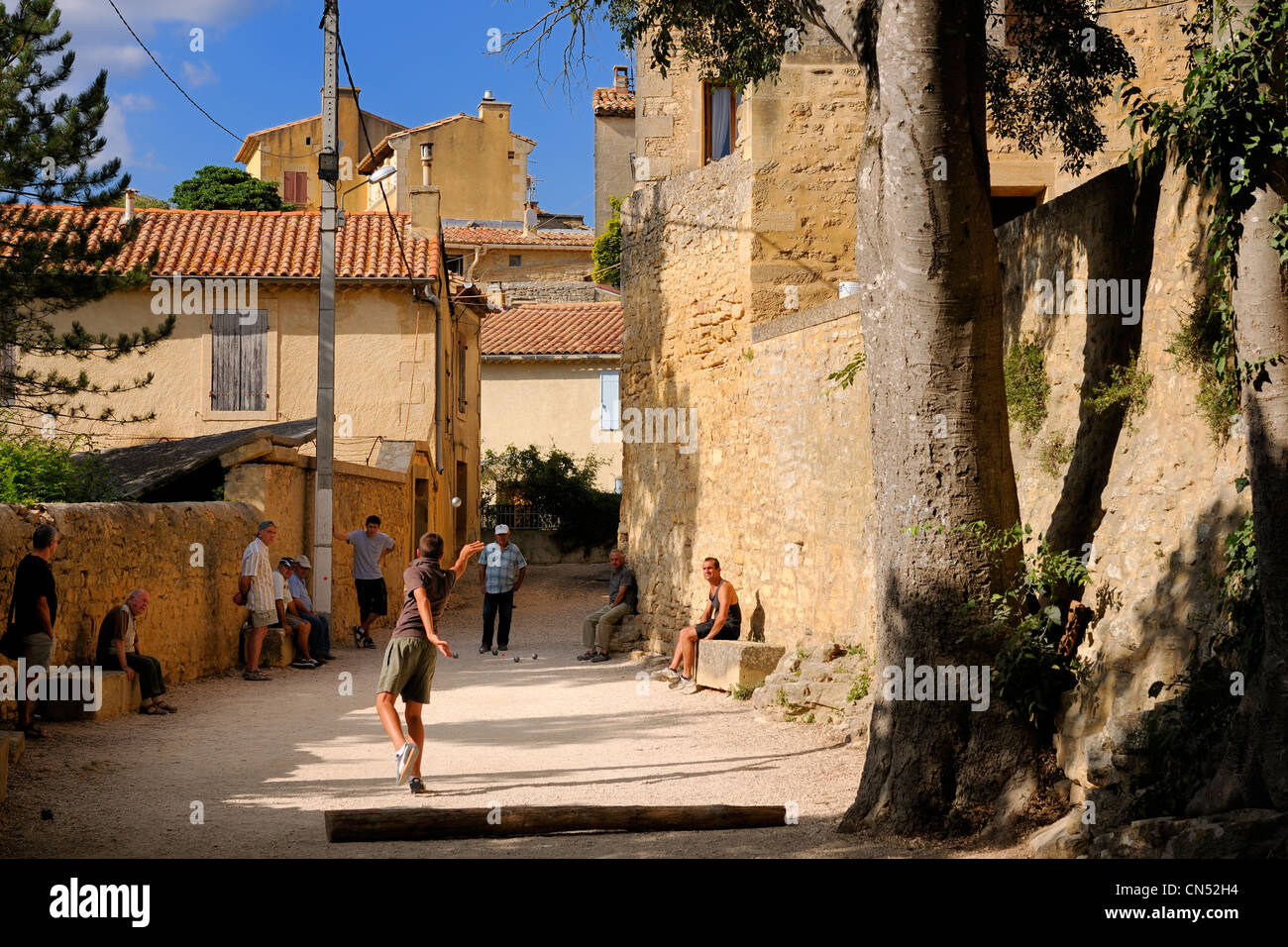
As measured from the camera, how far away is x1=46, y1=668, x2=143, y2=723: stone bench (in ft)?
32.8

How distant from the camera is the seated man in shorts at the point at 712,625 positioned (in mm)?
13680

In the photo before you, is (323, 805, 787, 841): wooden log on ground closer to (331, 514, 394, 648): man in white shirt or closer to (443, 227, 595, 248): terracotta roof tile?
(331, 514, 394, 648): man in white shirt

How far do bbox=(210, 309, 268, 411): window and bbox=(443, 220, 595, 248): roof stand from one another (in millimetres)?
19391

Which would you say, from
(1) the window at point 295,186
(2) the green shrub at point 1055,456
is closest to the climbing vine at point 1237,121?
(2) the green shrub at point 1055,456

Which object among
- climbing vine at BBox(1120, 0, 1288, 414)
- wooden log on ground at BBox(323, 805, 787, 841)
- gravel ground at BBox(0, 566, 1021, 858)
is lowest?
gravel ground at BBox(0, 566, 1021, 858)

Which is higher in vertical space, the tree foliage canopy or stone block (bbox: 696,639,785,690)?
the tree foliage canopy

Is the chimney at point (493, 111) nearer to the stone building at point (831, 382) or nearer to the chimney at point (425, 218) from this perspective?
the chimney at point (425, 218)

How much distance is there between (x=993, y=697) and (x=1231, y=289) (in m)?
2.46

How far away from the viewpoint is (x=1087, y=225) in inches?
314

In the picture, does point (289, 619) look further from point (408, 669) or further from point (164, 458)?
point (408, 669)

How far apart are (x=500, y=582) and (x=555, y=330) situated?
757 inches

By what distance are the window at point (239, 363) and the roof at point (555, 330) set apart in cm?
1109

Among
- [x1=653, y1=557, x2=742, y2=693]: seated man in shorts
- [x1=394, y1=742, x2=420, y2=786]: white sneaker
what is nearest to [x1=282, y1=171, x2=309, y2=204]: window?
[x1=653, y1=557, x2=742, y2=693]: seated man in shorts
